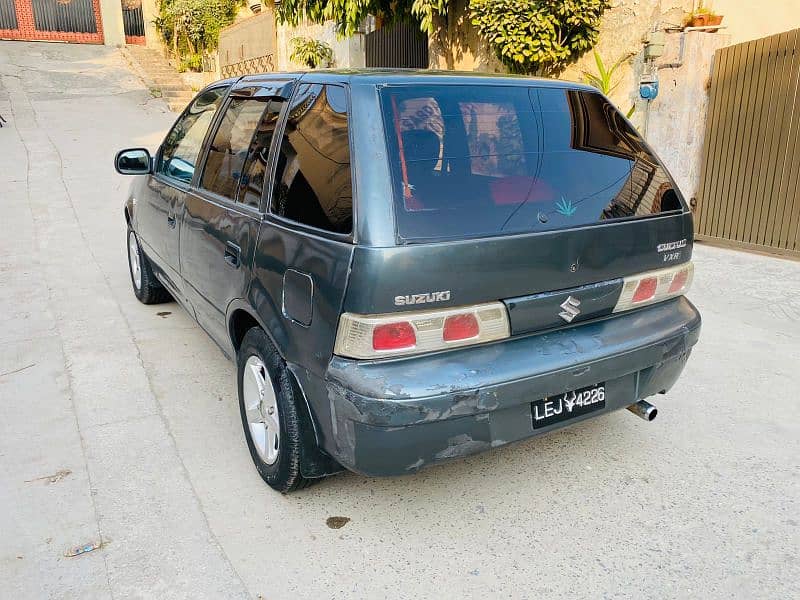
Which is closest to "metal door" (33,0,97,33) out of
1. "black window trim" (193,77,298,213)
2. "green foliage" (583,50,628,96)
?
"green foliage" (583,50,628,96)

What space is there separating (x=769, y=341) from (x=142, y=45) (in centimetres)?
2320

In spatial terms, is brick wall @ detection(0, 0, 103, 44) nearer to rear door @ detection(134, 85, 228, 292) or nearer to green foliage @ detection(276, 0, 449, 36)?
green foliage @ detection(276, 0, 449, 36)

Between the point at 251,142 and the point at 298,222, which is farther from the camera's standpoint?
the point at 251,142

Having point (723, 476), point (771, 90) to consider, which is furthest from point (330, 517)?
point (771, 90)

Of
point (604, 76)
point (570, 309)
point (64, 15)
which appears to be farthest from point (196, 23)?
point (570, 309)

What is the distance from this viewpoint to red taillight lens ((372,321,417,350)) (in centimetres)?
236

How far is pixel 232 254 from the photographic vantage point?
322 centimetres

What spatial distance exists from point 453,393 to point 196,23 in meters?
18.3

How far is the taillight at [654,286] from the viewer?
2.89 m

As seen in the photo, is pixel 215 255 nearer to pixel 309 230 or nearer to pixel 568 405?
pixel 309 230

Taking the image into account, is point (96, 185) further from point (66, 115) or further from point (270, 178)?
point (270, 178)

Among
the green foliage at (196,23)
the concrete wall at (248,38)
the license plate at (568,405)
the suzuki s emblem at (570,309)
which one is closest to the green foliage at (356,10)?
the concrete wall at (248,38)

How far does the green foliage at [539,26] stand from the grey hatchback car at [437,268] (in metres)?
5.18

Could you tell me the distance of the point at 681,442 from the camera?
3.45m
